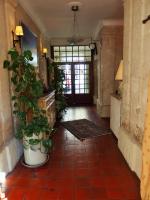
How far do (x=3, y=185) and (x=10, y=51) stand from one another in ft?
5.90

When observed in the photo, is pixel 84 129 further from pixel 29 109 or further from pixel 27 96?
pixel 27 96

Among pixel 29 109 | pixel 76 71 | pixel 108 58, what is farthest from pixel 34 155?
pixel 76 71

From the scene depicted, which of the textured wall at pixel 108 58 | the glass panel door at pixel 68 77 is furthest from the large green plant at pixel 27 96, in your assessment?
the glass panel door at pixel 68 77

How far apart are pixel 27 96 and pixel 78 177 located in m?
1.37

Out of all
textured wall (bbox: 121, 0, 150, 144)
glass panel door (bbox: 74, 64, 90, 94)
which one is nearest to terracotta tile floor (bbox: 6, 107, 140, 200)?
textured wall (bbox: 121, 0, 150, 144)

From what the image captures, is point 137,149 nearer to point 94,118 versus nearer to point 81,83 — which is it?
point 94,118

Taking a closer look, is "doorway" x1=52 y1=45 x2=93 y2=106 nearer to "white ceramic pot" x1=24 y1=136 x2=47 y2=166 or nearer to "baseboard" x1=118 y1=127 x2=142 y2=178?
"baseboard" x1=118 y1=127 x2=142 y2=178

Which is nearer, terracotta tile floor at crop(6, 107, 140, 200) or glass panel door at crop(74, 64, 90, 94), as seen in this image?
terracotta tile floor at crop(6, 107, 140, 200)

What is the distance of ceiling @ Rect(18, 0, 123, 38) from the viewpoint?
3.73 metres

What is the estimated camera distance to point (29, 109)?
2.93m

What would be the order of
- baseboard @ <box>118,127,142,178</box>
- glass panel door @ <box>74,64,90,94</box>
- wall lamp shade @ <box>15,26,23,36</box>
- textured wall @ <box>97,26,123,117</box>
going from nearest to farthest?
1. baseboard @ <box>118,127,142,178</box>
2. wall lamp shade @ <box>15,26,23,36</box>
3. textured wall @ <box>97,26,123,117</box>
4. glass panel door @ <box>74,64,90,94</box>

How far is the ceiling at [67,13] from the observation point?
373 centimetres

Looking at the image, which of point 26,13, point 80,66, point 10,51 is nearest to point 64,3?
point 26,13

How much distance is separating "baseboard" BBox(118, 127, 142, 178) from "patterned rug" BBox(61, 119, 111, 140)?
1.15 m
